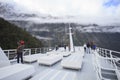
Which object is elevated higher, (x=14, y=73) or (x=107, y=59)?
(x=14, y=73)

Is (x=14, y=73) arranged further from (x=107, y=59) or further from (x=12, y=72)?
(x=107, y=59)

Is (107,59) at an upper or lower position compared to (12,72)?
lower

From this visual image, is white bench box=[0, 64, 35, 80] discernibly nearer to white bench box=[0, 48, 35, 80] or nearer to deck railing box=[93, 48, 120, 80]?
white bench box=[0, 48, 35, 80]

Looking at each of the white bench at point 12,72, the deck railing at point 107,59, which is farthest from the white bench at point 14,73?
the deck railing at point 107,59

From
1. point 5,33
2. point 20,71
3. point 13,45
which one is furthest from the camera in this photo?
point 5,33

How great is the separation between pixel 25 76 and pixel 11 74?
628 mm

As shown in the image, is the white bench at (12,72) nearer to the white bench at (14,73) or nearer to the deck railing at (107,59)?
the white bench at (14,73)

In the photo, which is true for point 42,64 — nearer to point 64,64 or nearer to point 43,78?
point 64,64

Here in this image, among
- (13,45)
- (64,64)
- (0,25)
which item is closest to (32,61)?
(64,64)

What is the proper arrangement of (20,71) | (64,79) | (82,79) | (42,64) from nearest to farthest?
(20,71), (64,79), (82,79), (42,64)

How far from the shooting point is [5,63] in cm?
428

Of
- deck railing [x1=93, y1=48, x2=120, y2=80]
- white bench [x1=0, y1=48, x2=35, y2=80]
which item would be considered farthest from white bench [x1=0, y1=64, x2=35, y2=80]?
deck railing [x1=93, y1=48, x2=120, y2=80]

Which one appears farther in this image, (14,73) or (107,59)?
(107,59)

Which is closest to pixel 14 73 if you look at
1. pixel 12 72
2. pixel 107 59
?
pixel 12 72
